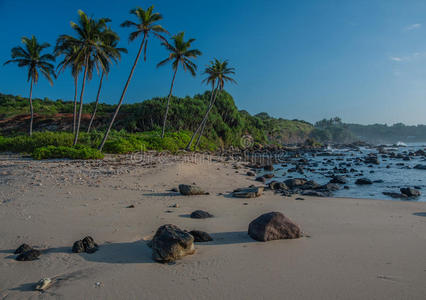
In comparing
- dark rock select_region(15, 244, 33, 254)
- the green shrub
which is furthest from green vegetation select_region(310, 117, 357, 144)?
dark rock select_region(15, 244, 33, 254)

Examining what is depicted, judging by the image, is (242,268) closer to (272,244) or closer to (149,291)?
(272,244)

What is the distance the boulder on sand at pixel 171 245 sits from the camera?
369 centimetres

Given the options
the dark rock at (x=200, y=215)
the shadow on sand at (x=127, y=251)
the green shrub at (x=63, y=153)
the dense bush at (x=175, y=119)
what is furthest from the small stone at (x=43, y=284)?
the dense bush at (x=175, y=119)

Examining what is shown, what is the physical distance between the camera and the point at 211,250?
4.16 m

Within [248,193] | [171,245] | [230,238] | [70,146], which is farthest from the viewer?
[70,146]

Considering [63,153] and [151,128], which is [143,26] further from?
[151,128]

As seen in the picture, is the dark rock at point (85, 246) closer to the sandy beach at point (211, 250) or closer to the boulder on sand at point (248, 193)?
the sandy beach at point (211, 250)

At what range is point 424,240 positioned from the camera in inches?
185

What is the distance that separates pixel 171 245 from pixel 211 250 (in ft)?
2.57

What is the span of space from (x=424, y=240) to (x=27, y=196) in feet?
32.1

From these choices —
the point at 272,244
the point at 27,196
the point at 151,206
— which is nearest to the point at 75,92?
the point at 27,196

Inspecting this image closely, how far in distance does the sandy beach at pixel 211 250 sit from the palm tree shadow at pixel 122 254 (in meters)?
0.02

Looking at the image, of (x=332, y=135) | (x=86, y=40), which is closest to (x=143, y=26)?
(x=86, y=40)

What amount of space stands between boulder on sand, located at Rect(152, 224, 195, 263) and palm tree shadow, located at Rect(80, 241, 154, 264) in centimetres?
20
